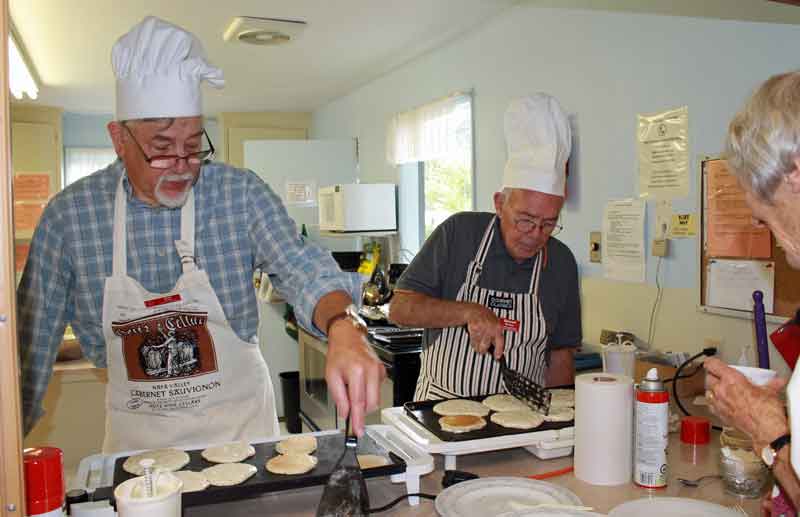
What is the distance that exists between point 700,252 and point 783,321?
43 centimetres

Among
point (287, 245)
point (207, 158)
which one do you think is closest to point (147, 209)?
point (207, 158)

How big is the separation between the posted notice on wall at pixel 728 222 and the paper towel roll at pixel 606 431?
3.69ft

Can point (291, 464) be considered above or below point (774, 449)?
below

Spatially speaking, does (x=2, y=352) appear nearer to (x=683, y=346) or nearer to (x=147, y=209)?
(x=147, y=209)

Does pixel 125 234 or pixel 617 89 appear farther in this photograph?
pixel 617 89

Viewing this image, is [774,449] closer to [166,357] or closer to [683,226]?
[166,357]

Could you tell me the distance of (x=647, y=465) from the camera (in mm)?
1434

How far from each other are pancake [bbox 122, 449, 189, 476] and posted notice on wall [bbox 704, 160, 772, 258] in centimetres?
189

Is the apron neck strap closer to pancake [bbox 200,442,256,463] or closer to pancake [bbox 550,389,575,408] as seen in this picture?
pancake [bbox 200,442,256,463]

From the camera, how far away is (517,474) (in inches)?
61.1

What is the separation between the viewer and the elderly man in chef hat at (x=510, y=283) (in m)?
2.29

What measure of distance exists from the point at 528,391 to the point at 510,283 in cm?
60

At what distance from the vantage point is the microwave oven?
5199 mm

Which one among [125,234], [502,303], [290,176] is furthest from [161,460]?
[290,176]
